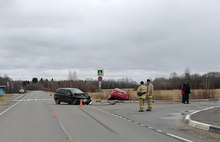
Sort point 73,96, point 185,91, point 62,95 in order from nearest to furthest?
point 185,91 → point 73,96 → point 62,95

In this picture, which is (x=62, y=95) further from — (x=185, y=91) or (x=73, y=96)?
(x=185, y=91)

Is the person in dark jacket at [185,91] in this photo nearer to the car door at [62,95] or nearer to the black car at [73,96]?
the black car at [73,96]

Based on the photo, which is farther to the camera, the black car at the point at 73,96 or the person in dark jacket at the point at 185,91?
the black car at the point at 73,96

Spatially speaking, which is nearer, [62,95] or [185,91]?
[185,91]

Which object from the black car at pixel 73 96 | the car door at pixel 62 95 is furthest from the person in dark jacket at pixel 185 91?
the car door at pixel 62 95

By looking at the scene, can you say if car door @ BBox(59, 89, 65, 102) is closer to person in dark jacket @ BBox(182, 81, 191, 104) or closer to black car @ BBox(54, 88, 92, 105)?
black car @ BBox(54, 88, 92, 105)

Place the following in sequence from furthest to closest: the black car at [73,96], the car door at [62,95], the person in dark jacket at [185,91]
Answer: the car door at [62,95] → the black car at [73,96] → the person in dark jacket at [185,91]

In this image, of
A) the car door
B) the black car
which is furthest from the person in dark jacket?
the car door

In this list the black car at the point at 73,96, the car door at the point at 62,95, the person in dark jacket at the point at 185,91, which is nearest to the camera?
the person in dark jacket at the point at 185,91

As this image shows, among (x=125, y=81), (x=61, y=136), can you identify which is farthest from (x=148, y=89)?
(x=125, y=81)

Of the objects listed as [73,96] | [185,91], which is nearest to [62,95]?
[73,96]

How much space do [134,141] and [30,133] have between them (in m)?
4.40

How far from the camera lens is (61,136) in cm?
1347

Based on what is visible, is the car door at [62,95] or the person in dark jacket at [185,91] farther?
the car door at [62,95]
